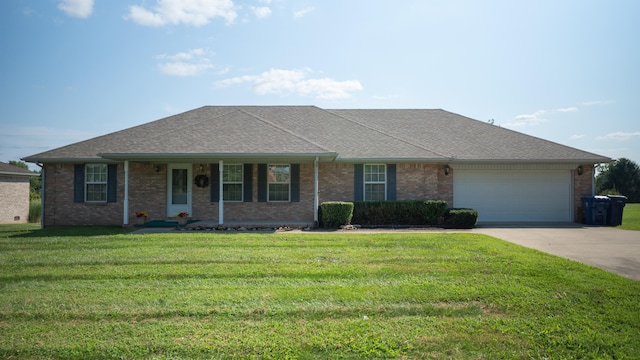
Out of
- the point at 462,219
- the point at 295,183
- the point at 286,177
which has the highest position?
the point at 286,177

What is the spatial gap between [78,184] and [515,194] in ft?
59.9

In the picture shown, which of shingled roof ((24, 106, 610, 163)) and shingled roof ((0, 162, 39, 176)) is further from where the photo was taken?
shingled roof ((0, 162, 39, 176))

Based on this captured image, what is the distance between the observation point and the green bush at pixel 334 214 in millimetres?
13070

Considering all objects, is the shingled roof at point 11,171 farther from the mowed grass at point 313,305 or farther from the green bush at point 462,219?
the green bush at point 462,219

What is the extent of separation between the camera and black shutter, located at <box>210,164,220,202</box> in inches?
568

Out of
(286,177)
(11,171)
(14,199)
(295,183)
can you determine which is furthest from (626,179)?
(11,171)

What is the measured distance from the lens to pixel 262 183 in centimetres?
1448

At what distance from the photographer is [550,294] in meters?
5.44

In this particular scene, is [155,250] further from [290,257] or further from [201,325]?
[201,325]

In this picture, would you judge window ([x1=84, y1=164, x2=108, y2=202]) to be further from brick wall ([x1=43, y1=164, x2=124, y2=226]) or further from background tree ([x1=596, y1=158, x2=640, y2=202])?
background tree ([x1=596, y1=158, x2=640, y2=202])

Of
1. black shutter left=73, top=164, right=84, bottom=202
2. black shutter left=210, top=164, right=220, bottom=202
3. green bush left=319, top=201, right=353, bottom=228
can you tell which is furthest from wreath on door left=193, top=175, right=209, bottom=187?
green bush left=319, top=201, right=353, bottom=228

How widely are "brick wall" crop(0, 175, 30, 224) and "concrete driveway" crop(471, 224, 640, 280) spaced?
2531 cm

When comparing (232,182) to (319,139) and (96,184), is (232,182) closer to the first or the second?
(319,139)

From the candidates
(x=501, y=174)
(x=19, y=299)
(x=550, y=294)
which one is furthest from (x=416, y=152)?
(x=19, y=299)
